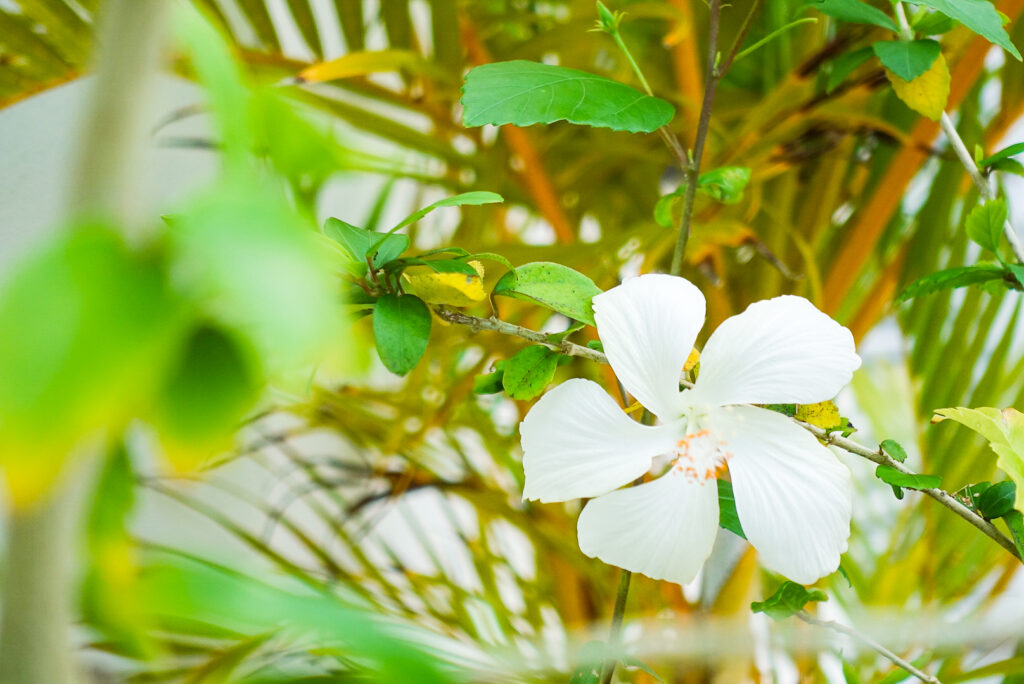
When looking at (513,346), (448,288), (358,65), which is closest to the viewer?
(448,288)

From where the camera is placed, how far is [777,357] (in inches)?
6.2

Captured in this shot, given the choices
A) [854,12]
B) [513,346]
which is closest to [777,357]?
[854,12]

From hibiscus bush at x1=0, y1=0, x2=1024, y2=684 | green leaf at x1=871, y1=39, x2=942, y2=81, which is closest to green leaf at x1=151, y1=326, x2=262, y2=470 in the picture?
hibiscus bush at x1=0, y1=0, x2=1024, y2=684

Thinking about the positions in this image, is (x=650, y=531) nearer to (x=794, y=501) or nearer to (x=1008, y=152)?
(x=794, y=501)

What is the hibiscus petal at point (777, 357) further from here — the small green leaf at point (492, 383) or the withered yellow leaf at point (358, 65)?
the withered yellow leaf at point (358, 65)

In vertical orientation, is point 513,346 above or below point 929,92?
below

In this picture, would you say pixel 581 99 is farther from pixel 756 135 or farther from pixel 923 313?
pixel 923 313

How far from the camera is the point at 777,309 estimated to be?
6.2 inches

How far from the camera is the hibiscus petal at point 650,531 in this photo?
6.0 inches

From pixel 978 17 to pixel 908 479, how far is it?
0.12 m

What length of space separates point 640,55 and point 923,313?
0.92 feet

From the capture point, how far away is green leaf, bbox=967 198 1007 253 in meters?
0.19

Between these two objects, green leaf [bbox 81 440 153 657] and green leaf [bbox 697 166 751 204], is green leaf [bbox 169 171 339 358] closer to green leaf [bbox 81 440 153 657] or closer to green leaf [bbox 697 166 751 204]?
green leaf [bbox 81 440 153 657]

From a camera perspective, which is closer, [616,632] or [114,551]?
[114,551]
